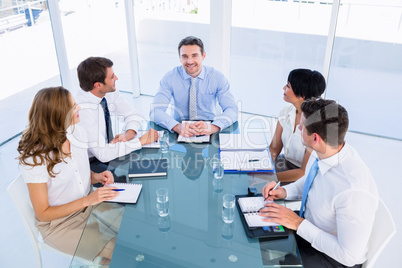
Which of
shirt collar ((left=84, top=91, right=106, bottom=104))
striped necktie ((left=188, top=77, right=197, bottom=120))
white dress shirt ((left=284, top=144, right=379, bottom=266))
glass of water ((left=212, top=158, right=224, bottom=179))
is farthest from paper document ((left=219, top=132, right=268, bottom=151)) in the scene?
shirt collar ((left=84, top=91, right=106, bottom=104))

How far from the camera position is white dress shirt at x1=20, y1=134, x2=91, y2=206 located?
196 cm

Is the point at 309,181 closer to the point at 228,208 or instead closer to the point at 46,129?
the point at 228,208

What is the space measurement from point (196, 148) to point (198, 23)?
2.67 m

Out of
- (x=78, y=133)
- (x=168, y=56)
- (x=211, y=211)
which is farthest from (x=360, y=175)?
(x=168, y=56)

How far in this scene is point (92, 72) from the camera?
2652 mm

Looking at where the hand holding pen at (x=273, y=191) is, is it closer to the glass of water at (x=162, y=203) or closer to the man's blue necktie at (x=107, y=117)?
the glass of water at (x=162, y=203)

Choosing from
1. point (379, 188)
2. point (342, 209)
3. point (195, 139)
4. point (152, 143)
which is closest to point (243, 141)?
point (195, 139)

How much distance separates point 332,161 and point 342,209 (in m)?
0.26

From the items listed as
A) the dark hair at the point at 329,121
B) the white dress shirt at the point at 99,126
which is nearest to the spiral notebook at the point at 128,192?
the white dress shirt at the point at 99,126

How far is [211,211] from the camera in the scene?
71.9 inches

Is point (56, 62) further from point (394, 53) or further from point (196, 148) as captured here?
point (394, 53)

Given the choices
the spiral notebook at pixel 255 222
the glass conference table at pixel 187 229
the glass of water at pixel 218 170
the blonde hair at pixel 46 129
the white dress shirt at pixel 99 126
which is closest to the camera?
the glass conference table at pixel 187 229

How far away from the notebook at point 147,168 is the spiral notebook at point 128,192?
10 cm

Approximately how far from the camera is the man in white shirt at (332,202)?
160cm
